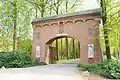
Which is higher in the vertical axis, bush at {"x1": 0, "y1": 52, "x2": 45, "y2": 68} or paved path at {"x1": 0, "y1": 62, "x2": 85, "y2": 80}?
bush at {"x1": 0, "y1": 52, "x2": 45, "y2": 68}

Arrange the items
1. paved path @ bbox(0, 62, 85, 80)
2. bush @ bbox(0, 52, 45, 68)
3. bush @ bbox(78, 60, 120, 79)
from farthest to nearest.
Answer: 1. bush @ bbox(0, 52, 45, 68)
2. bush @ bbox(78, 60, 120, 79)
3. paved path @ bbox(0, 62, 85, 80)

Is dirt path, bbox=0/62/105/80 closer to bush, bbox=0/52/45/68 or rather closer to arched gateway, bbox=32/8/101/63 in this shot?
bush, bbox=0/52/45/68

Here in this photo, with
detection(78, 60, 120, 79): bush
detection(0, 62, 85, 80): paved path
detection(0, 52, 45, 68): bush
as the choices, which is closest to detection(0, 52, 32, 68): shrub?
detection(0, 52, 45, 68): bush

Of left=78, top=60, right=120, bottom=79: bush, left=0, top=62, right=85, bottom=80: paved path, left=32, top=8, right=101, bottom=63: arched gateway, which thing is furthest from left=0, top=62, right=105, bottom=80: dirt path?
left=32, top=8, right=101, bottom=63: arched gateway

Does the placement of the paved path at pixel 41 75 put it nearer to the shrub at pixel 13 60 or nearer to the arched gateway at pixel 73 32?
the shrub at pixel 13 60

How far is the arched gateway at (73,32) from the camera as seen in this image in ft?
63.5

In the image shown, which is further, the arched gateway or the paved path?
the arched gateway

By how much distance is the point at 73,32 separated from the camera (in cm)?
2069

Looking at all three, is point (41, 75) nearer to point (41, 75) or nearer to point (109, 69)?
point (41, 75)

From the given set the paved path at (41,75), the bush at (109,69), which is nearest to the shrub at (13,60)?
the paved path at (41,75)

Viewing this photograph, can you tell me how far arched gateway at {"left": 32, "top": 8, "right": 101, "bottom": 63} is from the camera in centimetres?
1935

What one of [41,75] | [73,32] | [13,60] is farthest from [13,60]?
[41,75]

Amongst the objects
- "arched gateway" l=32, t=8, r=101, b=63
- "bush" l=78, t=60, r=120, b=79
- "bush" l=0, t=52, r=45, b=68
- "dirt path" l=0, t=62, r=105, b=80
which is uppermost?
"arched gateway" l=32, t=8, r=101, b=63

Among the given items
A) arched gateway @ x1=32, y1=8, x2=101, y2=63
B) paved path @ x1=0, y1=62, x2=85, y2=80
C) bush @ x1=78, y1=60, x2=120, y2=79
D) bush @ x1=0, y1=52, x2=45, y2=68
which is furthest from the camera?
→ arched gateway @ x1=32, y1=8, x2=101, y2=63
